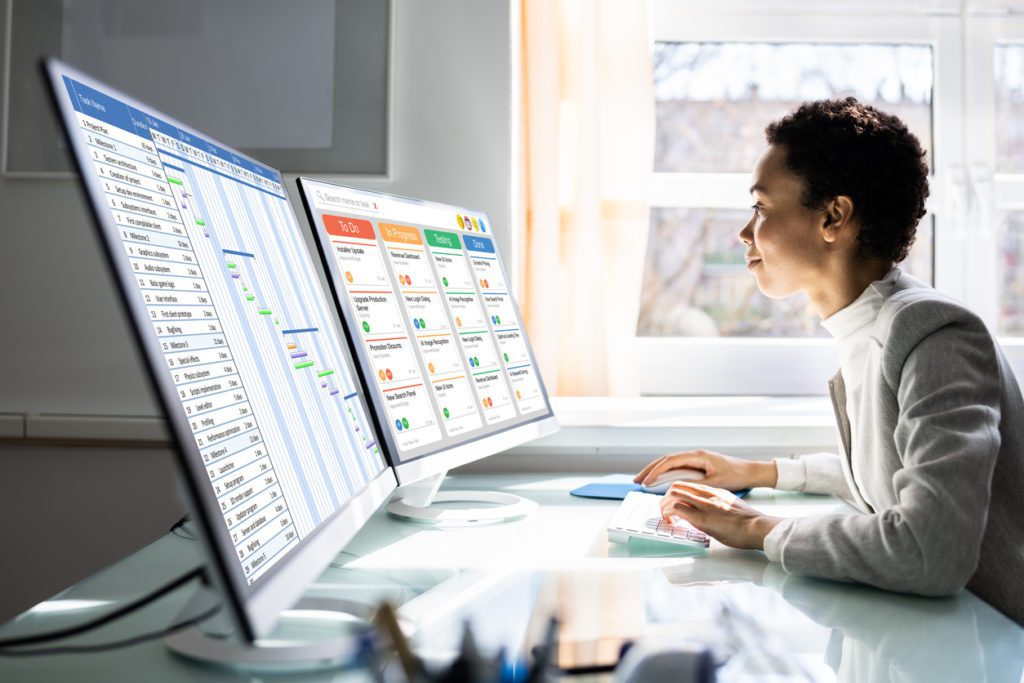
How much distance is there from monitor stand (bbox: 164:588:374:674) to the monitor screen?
0.80 ft

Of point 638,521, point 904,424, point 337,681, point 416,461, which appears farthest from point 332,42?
point 337,681

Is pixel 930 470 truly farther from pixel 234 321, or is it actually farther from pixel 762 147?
pixel 762 147

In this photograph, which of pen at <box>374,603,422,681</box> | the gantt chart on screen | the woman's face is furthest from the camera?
the woman's face

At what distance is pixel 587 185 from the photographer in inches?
71.8

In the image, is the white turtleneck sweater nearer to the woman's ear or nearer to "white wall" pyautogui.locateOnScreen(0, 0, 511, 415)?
the woman's ear

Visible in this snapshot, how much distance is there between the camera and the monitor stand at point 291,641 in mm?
679

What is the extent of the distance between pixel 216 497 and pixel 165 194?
22cm

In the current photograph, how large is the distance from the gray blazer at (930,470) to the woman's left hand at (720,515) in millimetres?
38

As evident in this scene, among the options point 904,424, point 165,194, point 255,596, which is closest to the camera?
point 255,596

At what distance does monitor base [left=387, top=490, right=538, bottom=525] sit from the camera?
1212mm

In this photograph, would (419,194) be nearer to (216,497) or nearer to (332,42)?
(332,42)

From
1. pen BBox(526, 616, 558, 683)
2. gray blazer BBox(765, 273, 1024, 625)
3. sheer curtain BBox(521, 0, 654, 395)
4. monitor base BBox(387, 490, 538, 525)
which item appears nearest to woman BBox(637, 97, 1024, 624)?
gray blazer BBox(765, 273, 1024, 625)

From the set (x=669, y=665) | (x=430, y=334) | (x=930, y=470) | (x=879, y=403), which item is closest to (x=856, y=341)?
(x=879, y=403)

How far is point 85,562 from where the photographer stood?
5.74 ft
